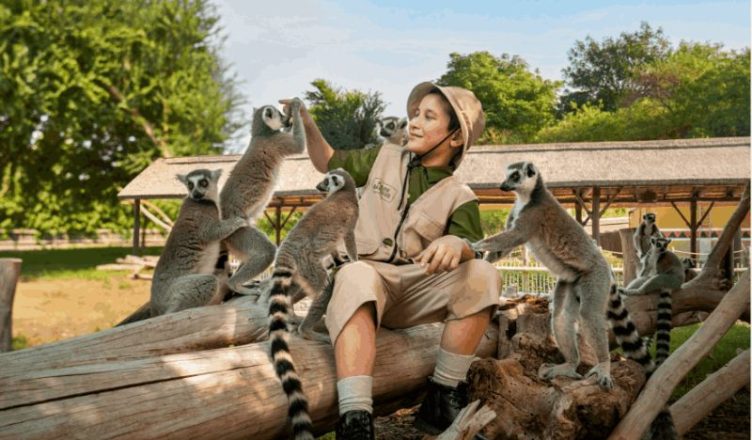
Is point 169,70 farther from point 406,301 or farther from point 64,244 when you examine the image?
point 406,301

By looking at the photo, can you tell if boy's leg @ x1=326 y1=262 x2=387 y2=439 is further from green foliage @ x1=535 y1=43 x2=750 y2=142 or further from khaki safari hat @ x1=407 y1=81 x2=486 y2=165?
green foliage @ x1=535 y1=43 x2=750 y2=142

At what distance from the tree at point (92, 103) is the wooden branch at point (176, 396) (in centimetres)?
2388

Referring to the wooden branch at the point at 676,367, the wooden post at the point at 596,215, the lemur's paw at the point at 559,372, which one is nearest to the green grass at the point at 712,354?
the wooden branch at the point at 676,367

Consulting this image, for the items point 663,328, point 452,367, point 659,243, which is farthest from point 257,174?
point 659,243

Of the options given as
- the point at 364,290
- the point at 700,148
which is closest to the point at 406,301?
the point at 364,290

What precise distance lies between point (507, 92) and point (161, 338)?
35.9 m

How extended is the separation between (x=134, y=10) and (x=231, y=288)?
2500 cm

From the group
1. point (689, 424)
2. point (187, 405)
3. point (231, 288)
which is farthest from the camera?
point (231, 288)

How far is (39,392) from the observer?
234 centimetres

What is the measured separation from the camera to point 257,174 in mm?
4766

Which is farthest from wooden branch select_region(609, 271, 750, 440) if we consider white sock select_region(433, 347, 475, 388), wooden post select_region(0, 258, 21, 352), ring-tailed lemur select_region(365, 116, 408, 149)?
wooden post select_region(0, 258, 21, 352)

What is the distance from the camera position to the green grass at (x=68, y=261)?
63.8 feet

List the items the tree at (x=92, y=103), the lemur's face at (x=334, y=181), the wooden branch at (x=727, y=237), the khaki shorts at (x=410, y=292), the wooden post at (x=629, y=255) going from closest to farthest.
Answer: the khaki shorts at (x=410, y=292)
the lemur's face at (x=334, y=181)
the wooden branch at (x=727, y=237)
the wooden post at (x=629, y=255)
the tree at (x=92, y=103)

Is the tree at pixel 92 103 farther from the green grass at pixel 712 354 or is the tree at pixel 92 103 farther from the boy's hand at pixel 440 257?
the boy's hand at pixel 440 257
